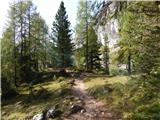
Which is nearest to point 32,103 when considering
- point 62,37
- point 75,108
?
point 75,108

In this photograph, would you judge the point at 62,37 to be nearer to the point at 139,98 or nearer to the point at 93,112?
the point at 93,112

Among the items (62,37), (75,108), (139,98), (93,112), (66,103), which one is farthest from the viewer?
(62,37)

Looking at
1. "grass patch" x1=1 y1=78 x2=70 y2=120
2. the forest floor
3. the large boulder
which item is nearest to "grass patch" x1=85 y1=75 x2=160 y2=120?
the forest floor

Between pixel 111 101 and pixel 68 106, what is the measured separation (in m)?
2.80

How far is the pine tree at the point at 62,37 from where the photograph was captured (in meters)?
51.9

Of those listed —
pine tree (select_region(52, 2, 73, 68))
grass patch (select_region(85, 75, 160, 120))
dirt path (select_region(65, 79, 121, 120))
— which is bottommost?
dirt path (select_region(65, 79, 121, 120))

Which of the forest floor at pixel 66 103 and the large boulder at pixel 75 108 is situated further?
the large boulder at pixel 75 108

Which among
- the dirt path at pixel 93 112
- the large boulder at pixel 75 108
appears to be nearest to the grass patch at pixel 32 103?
the dirt path at pixel 93 112

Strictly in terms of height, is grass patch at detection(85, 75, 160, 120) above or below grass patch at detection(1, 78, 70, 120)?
above

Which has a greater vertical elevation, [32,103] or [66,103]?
[66,103]

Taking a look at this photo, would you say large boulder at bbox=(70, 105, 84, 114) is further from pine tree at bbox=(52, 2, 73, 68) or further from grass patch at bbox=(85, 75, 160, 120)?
pine tree at bbox=(52, 2, 73, 68)

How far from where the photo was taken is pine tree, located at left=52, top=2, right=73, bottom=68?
170 feet

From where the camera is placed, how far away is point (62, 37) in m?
51.8

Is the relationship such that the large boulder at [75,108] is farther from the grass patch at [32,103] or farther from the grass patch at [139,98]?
the grass patch at [32,103]
